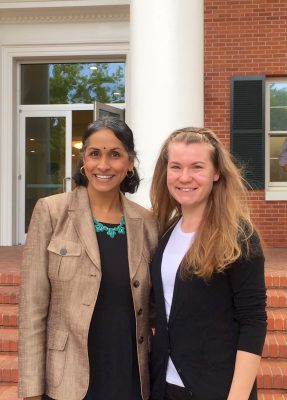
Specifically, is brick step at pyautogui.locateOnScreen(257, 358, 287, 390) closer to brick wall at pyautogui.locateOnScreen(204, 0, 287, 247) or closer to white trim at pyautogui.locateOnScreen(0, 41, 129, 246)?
brick wall at pyautogui.locateOnScreen(204, 0, 287, 247)

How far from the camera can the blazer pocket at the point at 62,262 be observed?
1882mm

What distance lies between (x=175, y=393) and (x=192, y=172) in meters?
0.80

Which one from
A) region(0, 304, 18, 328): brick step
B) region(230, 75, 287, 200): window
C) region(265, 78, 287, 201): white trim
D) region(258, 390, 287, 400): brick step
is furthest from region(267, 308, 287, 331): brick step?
region(265, 78, 287, 201): white trim

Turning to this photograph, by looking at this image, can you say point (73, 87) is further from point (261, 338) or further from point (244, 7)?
point (261, 338)

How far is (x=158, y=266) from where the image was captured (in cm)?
188

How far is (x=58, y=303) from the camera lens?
1902 mm

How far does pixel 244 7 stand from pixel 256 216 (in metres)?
3.46

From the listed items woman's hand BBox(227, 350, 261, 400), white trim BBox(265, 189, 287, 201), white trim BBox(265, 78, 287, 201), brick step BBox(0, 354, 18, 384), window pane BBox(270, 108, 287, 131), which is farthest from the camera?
window pane BBox(270, 108, 287, 131)

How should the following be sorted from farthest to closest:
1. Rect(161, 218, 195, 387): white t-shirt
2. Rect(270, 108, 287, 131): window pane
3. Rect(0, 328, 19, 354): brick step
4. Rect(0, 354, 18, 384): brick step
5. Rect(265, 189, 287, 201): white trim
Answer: Rect(270, 108, 287, 131): window pane → Rect(265, 189, 287, 201): white trim → Rect(0, 328, 19, 354): brick step → Rect(0, 354, 18, 384): brick step → Rect(161, 218, 195, 387): white t-shirt

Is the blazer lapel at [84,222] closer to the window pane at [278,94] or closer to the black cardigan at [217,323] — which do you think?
the black cardigan at [217,323]

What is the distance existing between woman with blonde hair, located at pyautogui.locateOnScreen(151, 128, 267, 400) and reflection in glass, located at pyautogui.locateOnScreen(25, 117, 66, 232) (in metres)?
7.32

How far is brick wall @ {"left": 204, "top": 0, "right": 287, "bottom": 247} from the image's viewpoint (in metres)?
8.20

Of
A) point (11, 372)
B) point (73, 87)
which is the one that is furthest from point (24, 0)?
point (11, 372)

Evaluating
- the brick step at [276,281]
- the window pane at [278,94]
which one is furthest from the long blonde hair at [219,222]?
the window pane at [278,94]
